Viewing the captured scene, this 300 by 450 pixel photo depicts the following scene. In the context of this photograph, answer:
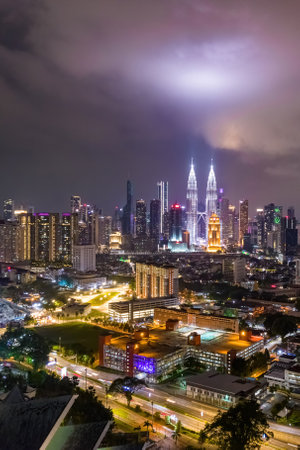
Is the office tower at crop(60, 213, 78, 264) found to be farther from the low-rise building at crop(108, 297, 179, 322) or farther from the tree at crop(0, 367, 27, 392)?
the tree at crop(0, 367, 27, 392)

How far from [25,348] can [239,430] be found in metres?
6.34

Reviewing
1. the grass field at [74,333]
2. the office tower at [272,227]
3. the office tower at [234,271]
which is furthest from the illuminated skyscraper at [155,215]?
the grass field at [74,333]

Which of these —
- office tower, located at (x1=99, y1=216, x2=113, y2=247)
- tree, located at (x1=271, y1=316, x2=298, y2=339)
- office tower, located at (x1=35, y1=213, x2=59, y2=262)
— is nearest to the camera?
tree, located at (x1=271, y1=316, x2=298, y2=339)

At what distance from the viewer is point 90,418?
264 inches

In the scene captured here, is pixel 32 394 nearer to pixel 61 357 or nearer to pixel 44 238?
pixel 61 357

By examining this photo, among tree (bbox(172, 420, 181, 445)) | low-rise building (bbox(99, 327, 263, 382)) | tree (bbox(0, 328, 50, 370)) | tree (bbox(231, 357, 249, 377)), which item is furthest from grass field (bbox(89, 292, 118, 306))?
tree (bbox(172, 420, 181, 445))

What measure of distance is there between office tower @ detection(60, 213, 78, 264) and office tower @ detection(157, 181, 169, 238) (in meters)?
23.2

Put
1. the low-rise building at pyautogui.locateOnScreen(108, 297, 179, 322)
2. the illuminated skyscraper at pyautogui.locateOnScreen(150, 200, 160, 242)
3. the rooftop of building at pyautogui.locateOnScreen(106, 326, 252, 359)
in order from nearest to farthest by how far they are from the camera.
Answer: the rooftop of building at pyautogui.locateOnScreen(106, 326, 252, 359)
the low-rise building at pyautogui.locateOnScreen(108, 297, 179, 322)
the illuminated skyscraper at pyautogui.locateOnScreen(150, 200, 160, 242)

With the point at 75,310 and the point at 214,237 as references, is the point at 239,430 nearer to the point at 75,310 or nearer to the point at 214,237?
the point at 75,310

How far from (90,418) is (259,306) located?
501 inches

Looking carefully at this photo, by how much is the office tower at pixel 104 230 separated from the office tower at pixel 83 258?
61.0ft

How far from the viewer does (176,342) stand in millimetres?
11500

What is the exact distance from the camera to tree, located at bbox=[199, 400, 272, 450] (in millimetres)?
6102

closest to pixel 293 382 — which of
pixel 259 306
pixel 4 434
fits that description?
pixel 4 434
